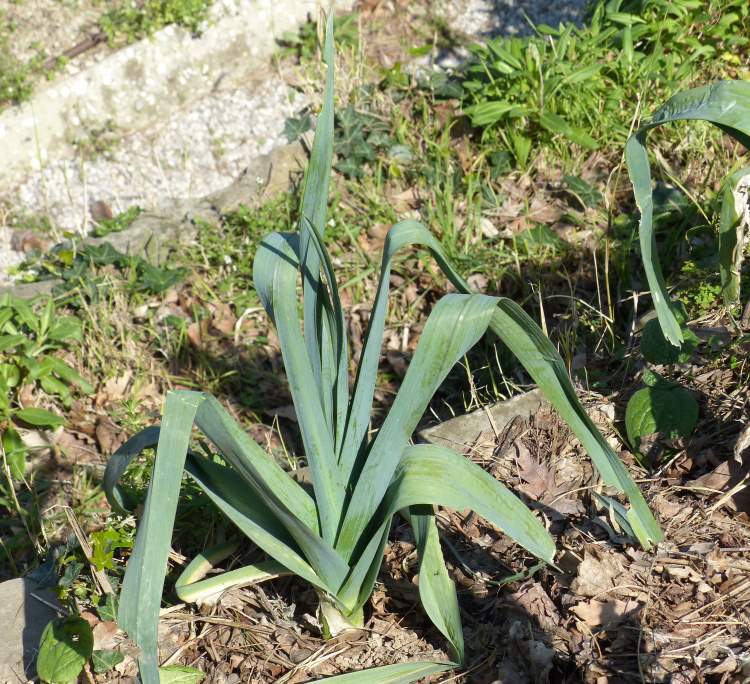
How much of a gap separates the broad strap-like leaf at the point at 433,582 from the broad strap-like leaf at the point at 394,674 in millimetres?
108

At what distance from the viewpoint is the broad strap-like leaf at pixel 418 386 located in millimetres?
1519

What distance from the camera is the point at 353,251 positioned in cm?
377

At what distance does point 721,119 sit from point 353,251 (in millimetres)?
2314

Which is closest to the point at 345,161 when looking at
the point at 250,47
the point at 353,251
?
the point at 353,251

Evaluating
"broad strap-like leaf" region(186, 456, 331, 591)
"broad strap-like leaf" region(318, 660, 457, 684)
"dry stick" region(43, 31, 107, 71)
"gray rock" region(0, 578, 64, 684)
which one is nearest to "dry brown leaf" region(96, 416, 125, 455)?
"gray rock" region(0, 578, 64, 684)

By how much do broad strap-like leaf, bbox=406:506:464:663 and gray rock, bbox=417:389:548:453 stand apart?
2.60ft

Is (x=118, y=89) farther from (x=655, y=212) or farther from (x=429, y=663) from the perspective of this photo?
(x=429, y=663)

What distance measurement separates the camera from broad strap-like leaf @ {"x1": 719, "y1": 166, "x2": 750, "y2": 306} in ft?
5.60

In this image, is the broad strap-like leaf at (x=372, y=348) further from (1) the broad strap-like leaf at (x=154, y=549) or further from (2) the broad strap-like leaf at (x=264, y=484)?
(1) the broad strap-like leaf at (x=154, y=549)

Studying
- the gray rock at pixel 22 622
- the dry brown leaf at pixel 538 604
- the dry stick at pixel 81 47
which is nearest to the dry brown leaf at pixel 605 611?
the dry brown leaf at pixel 538 604

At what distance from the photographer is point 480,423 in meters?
2.49

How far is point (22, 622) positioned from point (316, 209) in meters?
1.36

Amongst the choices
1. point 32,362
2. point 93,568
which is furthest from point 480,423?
point 32,362

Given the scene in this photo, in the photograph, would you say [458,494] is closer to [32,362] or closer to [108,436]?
[108,436]
